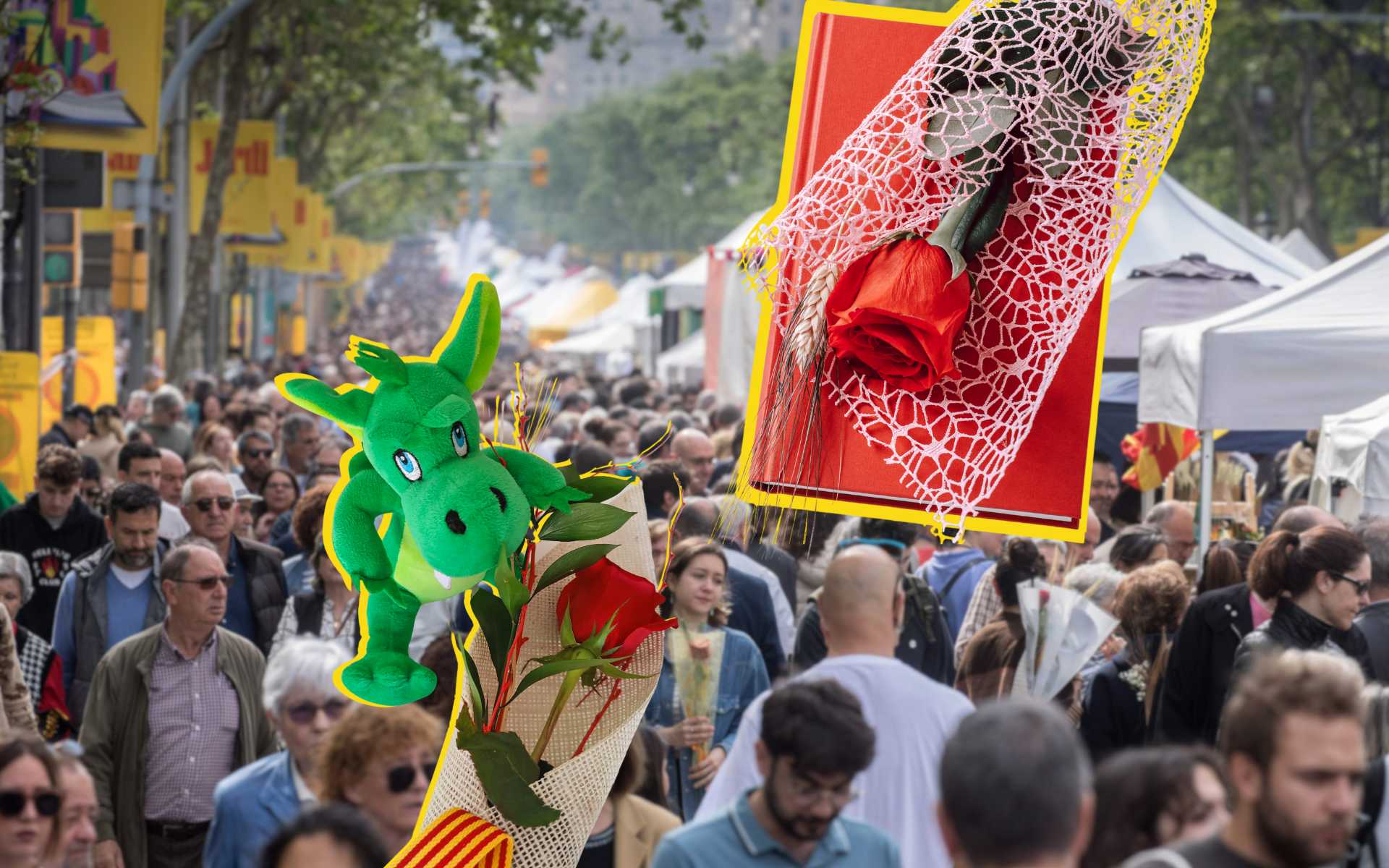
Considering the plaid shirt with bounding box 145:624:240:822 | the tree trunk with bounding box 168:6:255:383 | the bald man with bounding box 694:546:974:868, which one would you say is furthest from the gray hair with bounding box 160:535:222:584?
the tree trunk with bounding box 168:6:255:383

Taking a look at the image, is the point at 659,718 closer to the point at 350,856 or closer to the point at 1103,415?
the point at 350,856

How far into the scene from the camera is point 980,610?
8031 millimetres

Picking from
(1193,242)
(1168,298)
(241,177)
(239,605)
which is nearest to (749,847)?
(239,605)

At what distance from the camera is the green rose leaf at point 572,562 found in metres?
4.59

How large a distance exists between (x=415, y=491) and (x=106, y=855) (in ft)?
8.56

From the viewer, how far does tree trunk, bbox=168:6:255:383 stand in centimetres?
2630

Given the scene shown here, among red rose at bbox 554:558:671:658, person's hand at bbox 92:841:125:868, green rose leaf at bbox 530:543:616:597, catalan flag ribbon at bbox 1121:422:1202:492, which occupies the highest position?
green rose leaf at bbox 530:543:616:597

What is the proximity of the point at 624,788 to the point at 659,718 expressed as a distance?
56.2 inches

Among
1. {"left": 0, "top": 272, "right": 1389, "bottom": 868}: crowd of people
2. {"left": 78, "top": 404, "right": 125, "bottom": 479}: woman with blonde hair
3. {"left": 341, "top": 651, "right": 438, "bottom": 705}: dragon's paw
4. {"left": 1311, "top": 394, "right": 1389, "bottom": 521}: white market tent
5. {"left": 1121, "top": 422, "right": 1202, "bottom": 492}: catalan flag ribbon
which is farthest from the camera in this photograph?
{"left": 78, "top": 404, "right": 125, "bottom": 479}: woman with blonde hair

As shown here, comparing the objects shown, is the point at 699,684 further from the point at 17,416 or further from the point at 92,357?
the point at 92,357

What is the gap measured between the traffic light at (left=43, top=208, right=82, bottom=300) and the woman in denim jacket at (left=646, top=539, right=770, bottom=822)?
13.4 m

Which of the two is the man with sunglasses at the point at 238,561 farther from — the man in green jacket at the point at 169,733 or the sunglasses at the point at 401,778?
the sunglasses at the point at 401,778

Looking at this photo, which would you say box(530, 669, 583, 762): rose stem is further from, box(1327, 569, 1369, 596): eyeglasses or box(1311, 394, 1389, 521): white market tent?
box(1311, 394, 1389, 521): white market tent

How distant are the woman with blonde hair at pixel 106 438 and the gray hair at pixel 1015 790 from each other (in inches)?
516
